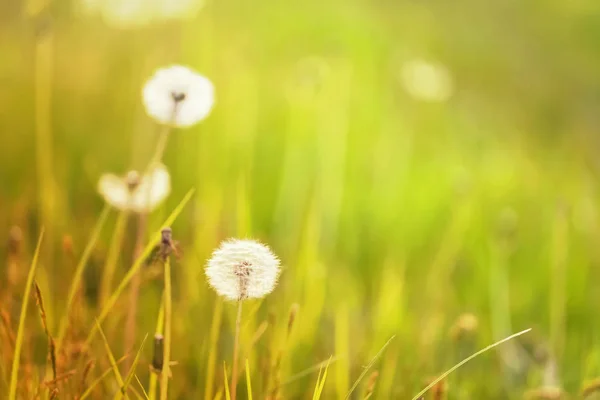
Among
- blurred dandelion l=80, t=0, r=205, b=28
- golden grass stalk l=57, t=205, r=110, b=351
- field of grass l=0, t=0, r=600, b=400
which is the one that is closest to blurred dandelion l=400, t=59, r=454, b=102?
field of grass l=0, t=0, r=600, b=400

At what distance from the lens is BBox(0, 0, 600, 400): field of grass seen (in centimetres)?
73

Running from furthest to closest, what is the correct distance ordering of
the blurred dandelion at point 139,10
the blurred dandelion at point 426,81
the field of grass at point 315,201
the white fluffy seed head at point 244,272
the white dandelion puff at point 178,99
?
the blurred dandelion at point 426,81 → the blurred dandelion at point 139,10 → the field of grass at point 315,201 → the white dandelion puff at point 178,99 → the white fluffy seed head at point 244,272

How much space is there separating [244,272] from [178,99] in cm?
19

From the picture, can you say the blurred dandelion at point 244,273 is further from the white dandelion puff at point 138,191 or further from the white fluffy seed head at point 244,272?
the white dandelion puff at point 138,191

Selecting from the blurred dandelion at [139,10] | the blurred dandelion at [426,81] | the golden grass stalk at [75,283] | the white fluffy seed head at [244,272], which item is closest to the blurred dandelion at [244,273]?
the white fluffy seed head at [244,272]

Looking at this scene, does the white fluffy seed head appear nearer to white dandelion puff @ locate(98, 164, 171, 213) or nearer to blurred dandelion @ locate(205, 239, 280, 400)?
blurred dandelion @ locate(205, 239, 280, 400)

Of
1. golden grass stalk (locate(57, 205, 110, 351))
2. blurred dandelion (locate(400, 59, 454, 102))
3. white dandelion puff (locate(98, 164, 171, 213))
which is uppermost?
→ blurred dandelion (locate(400, 59, 454, 102))

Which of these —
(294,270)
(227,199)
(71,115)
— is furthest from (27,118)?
(294,270)

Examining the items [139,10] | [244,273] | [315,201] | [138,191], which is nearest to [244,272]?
[244,273]

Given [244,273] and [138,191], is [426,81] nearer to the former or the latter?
[138,191]

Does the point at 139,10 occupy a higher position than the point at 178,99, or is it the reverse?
the point at 139,10

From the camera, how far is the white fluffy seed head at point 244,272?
1.52ft

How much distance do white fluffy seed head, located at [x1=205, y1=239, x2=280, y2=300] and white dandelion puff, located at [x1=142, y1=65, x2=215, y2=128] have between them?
0.16m

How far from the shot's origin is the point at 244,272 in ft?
1.52
